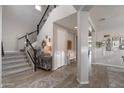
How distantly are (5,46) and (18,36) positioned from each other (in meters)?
1.09

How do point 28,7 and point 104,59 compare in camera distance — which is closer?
point 104,59

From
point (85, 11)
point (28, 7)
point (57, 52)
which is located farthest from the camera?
point (28, 7)

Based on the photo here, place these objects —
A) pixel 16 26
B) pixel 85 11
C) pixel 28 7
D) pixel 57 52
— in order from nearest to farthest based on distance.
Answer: pixel 85 11, pixel 57 52, pixel 16 26, pixel 28 7

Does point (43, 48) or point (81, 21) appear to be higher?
point (81, 21)

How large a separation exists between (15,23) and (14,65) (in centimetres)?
326

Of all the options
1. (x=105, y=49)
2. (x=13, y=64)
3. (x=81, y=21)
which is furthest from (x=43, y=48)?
(x=105, y=49)

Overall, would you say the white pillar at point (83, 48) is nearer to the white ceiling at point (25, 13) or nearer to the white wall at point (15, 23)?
the white wall at point (15, 23)

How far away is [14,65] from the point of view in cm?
504

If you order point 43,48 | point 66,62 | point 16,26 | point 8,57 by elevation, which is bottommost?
point 66,62

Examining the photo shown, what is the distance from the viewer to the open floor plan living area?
4.37 meters

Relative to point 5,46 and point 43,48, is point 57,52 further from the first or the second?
point 5,46

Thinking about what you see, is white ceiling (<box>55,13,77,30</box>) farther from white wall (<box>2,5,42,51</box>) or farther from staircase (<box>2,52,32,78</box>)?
white wall (<box>2,5,42,51</box>)

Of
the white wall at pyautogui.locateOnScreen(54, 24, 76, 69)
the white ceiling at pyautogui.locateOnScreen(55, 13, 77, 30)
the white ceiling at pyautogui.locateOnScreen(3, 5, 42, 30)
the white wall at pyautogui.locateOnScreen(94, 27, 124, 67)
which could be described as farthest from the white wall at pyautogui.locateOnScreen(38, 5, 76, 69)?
the white wall at pyautogui.locateOnScreen(94, 27, 124, 67)

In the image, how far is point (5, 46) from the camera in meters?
6.59
